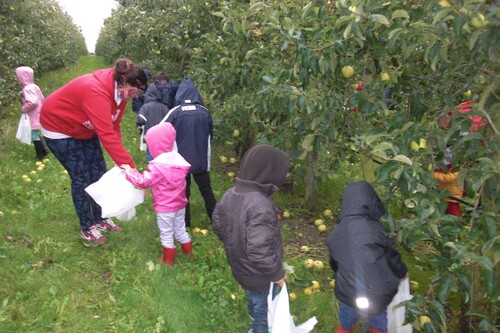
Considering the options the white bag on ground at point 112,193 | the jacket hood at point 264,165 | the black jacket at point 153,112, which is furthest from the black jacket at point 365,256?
the black jacket at point 153,112

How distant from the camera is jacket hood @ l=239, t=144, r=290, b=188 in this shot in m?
2.26

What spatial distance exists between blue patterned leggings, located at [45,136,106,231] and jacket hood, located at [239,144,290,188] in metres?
1.72

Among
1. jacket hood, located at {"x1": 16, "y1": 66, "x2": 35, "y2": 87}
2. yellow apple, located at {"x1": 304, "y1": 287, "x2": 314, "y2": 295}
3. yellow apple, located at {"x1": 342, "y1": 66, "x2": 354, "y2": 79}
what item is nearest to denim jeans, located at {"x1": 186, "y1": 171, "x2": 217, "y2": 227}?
yellow apple, located at {"x1": 304, "y1": 287, "x2": 314, "y2": 295}

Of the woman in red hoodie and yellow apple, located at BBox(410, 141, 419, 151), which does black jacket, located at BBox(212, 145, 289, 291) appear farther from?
the woman in red hoodie

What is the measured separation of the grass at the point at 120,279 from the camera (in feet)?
9.17

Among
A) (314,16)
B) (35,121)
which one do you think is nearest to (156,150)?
(314,16)

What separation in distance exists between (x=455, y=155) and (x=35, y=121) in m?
5.53

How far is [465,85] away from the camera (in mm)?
2320

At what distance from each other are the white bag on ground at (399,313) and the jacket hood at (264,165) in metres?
0.99

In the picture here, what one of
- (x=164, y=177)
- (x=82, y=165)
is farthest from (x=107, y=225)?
(x=164, y=177)

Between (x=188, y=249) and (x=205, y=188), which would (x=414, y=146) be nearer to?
(x=188, y=249)

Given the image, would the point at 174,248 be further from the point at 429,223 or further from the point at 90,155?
the point at 429,223

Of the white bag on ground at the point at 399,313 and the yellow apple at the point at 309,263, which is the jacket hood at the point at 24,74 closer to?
the yellow apple at the point at 309,263

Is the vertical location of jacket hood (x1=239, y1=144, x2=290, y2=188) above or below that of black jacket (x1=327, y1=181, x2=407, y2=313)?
above
